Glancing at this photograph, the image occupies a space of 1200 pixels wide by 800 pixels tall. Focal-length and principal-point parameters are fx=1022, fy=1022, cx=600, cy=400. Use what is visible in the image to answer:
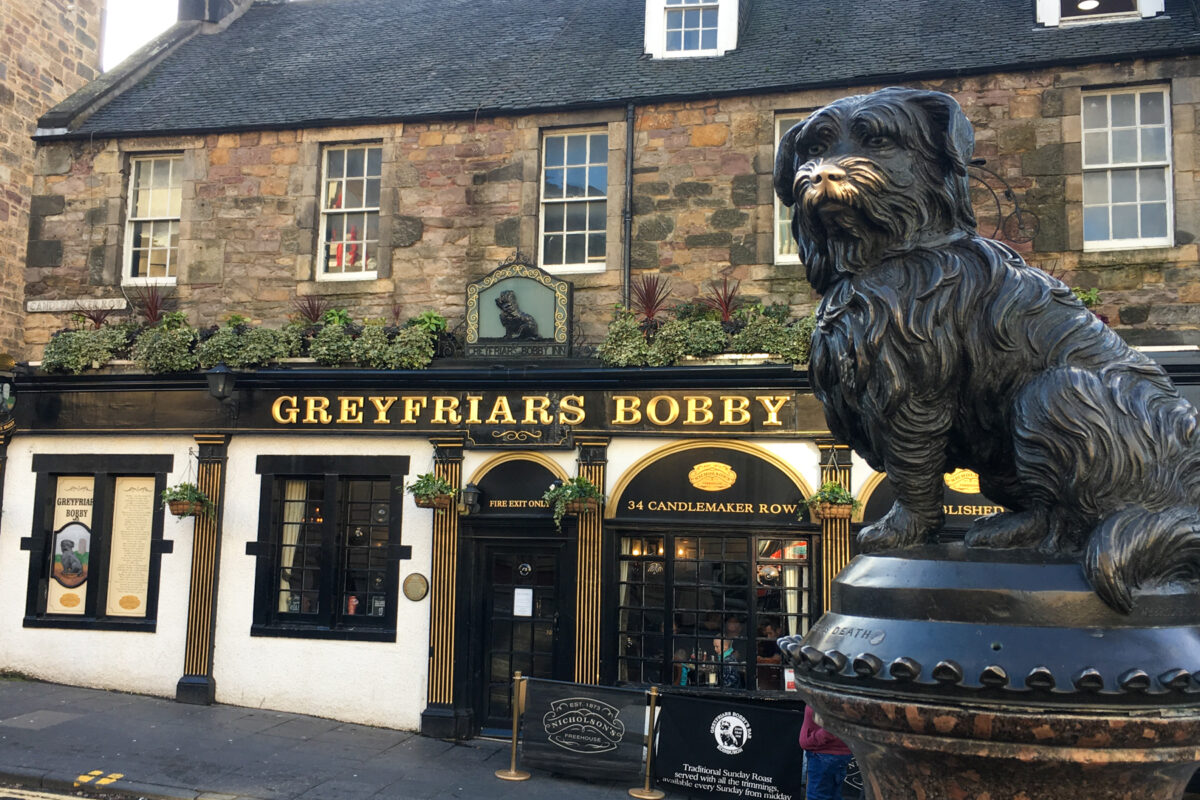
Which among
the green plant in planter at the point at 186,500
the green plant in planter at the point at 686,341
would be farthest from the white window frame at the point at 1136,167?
the green plant in planter at the point at 186,500

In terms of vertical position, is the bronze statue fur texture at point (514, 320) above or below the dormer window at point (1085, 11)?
below

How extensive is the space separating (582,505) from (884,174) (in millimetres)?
8875

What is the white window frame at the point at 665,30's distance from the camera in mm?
13188

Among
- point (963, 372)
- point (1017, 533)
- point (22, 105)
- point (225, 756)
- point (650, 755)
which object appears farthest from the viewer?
point (22, 105)

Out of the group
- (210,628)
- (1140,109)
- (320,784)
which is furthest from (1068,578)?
(210,628)

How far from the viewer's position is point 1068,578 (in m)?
2.33

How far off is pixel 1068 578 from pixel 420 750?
969cm

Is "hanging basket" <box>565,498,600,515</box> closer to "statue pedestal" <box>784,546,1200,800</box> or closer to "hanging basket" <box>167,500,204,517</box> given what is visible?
"hanging basket" <box>167,500,204,517</box>

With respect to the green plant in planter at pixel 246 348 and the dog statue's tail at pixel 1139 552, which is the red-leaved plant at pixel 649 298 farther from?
the dog statue's tail at pixel 1139 552

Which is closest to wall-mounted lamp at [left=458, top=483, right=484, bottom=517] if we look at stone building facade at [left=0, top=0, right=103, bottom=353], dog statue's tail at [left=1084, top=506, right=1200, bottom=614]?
stone building facade at [left=0, top=0, right=103, bottom=353]

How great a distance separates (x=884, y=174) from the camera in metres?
2.71

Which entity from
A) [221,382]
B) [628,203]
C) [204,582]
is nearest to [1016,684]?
[628,203]

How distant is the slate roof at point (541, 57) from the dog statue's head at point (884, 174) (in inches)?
377

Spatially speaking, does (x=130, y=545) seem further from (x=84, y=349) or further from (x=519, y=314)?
(x=519, y=314)
